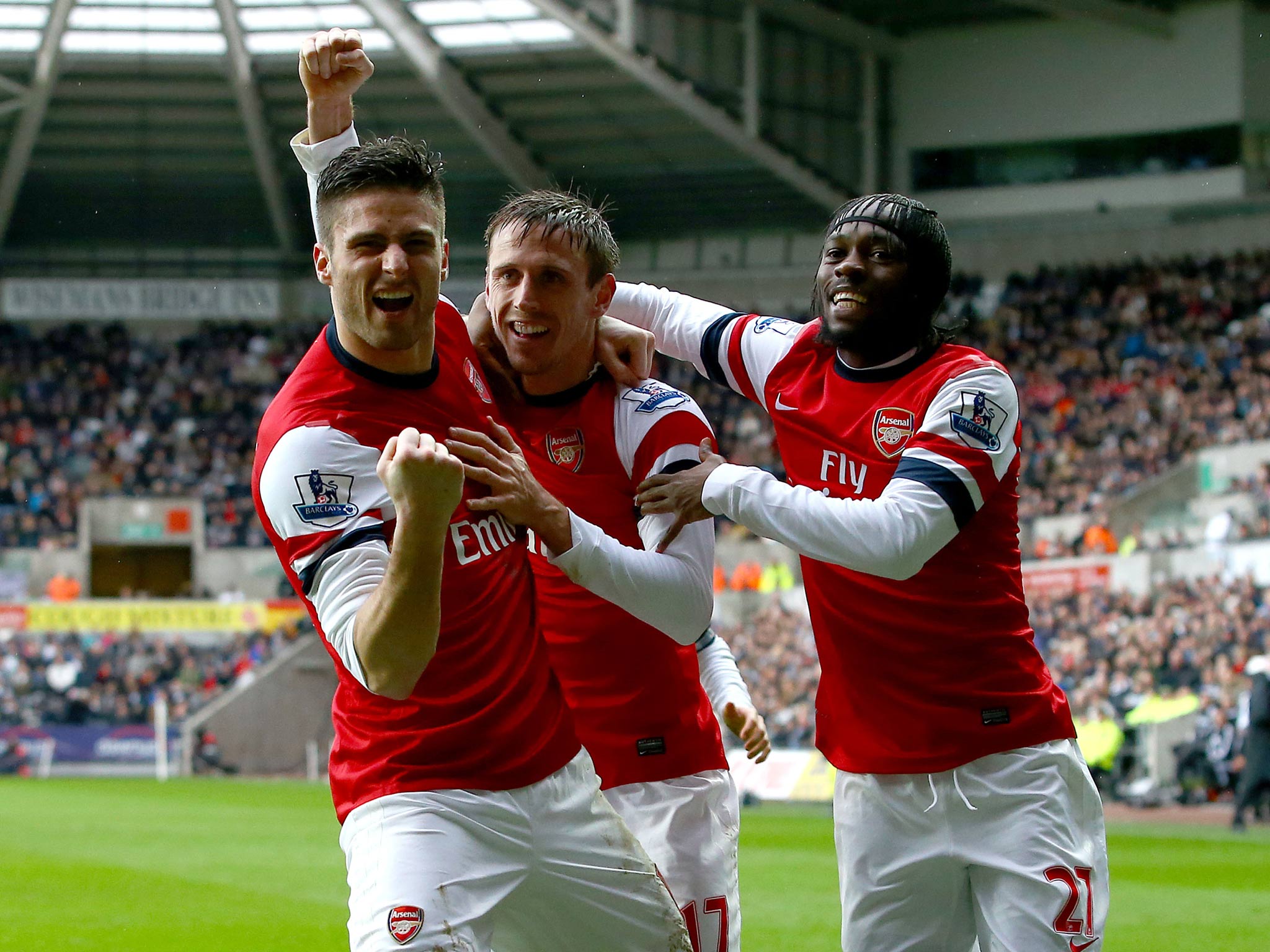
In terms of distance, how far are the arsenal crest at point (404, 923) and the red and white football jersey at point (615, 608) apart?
1231 mm

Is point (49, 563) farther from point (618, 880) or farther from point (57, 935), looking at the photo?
point (618, 880)

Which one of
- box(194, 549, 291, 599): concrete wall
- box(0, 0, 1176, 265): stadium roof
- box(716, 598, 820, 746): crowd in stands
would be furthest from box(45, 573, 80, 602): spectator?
box(716, 598, 820, 746): crowd in stands

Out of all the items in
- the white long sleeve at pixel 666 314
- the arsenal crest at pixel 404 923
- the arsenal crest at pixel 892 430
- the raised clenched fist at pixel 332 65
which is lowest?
the arsenal crest at pixel 404 923

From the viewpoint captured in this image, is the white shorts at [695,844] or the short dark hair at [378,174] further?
the white shorts at [695,844]

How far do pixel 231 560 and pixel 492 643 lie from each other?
32585 mm

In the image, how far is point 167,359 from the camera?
39406mm

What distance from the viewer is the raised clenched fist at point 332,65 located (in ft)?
14.1

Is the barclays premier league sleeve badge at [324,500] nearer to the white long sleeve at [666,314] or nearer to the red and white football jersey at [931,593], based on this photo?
the red and white football jersey at [931,593]

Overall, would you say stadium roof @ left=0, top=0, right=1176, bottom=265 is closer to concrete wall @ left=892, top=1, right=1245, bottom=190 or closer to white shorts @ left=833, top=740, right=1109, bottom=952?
concrete wall @ left=892, top=1, right=1245, bottom=190

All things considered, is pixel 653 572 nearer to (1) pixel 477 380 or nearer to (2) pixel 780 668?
(1) pixel 477 380

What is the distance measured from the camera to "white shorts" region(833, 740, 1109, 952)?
→ 3.89 metres

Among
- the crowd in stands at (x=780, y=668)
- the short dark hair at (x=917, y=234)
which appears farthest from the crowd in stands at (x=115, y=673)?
the short dark hair at (x=917, y=234)

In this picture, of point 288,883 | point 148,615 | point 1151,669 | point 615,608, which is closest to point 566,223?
point 615,608

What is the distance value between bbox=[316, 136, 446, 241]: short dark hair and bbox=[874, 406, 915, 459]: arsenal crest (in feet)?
4.29
